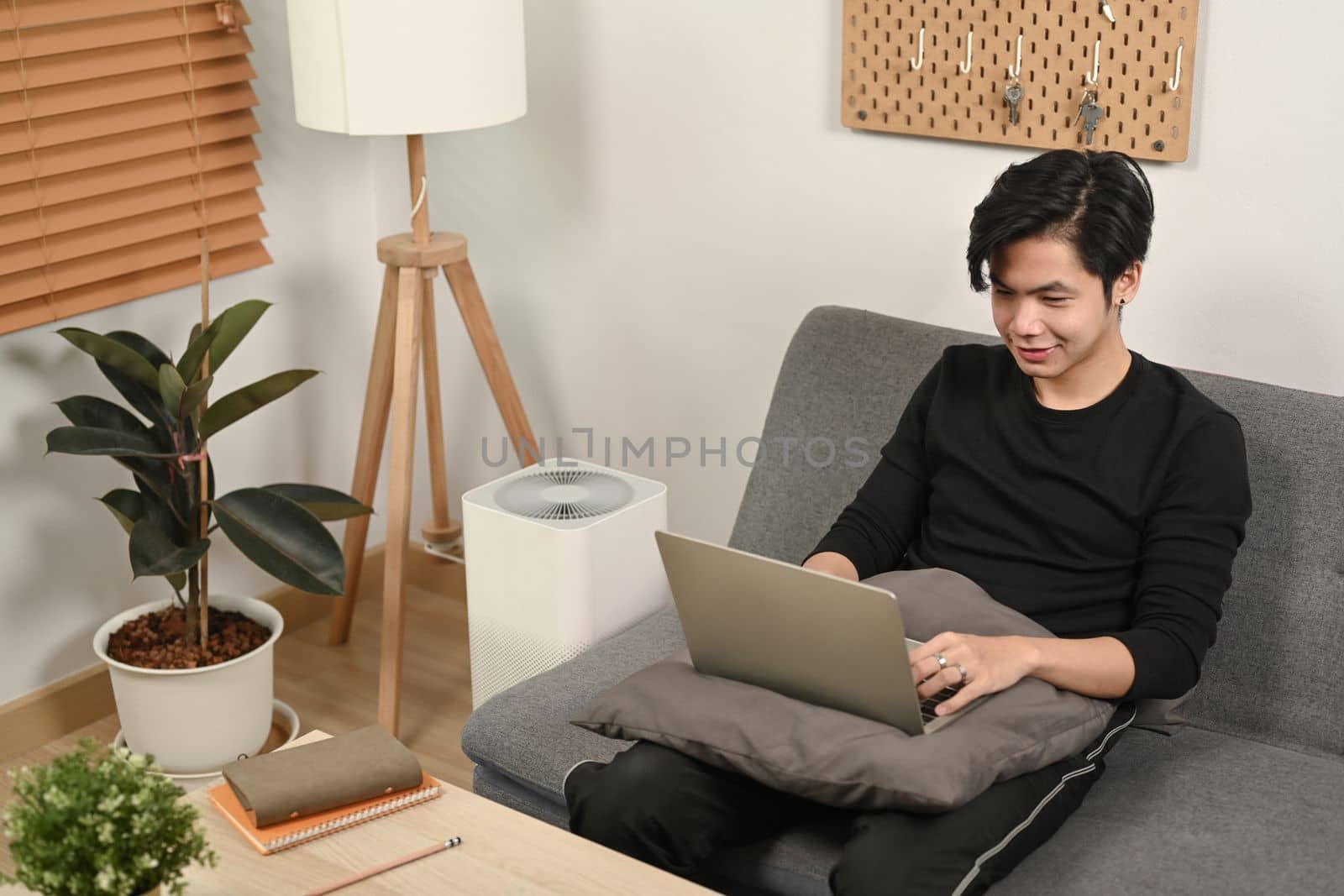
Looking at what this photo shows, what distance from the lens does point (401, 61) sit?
90.4 inches

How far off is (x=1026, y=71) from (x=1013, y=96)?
0.04 meters

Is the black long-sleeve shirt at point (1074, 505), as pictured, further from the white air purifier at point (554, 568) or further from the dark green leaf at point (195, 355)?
the dark green leaf at point (195, 355)

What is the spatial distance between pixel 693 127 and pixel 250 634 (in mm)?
1218

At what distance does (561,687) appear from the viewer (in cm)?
201

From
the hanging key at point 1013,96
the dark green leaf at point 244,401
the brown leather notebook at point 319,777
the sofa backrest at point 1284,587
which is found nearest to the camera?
the brown leather notebook at point 319,777

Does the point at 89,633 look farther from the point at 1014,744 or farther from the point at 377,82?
the point at 1014,744

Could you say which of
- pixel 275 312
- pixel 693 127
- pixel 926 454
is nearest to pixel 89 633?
pixel 275 312

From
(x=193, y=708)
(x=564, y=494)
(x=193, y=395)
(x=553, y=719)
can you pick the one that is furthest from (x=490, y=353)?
(x=553, y=719)

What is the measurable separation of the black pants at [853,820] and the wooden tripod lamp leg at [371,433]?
1106 mm

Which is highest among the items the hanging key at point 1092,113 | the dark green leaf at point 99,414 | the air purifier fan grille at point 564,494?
the hanging key at point 1092,113

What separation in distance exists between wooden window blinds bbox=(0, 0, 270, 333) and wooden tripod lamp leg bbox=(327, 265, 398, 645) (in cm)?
35

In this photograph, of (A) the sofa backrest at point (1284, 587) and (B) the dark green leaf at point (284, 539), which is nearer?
(A) the sofa backrest at point (1284, 587)

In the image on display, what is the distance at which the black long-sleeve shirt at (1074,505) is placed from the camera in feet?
5.60

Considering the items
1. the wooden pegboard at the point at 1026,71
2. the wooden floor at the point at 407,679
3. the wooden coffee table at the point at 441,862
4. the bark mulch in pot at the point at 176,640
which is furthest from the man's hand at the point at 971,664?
the bark mulch in pot at the point at 176,640
